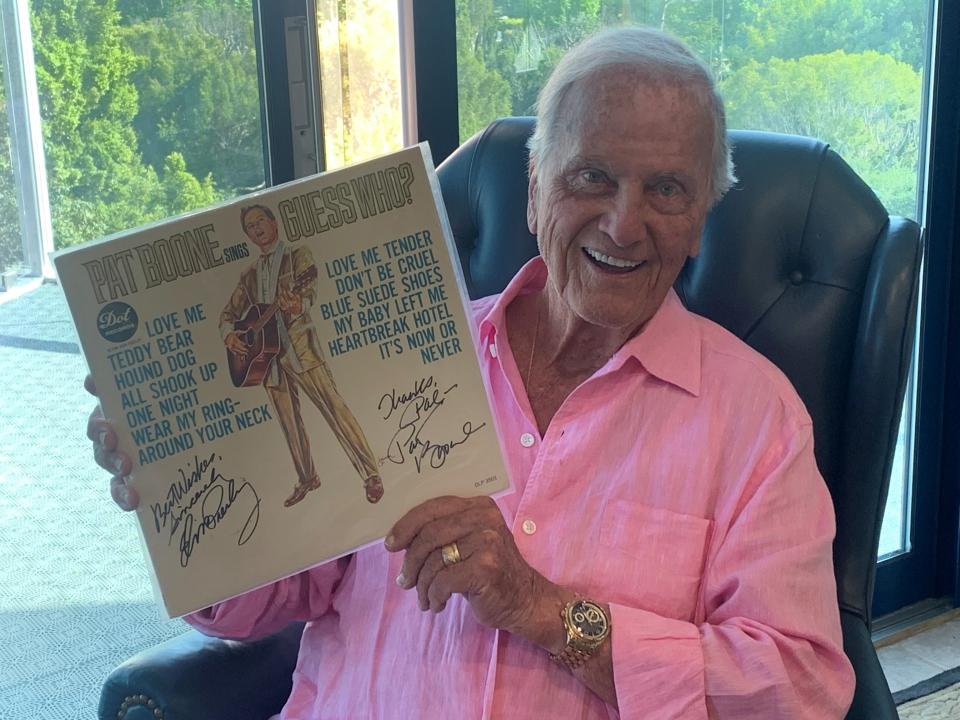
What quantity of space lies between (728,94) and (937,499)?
1.15 meters

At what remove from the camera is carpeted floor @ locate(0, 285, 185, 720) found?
6.94ft

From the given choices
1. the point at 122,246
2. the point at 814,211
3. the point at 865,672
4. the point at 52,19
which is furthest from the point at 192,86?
the point at 865,672

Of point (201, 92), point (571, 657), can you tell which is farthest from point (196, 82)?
point (571, 657)

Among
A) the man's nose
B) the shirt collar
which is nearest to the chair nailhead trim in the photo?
the shirt collar

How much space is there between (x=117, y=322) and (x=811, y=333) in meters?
0.82

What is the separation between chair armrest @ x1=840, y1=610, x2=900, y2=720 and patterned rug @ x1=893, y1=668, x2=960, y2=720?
1070 mm

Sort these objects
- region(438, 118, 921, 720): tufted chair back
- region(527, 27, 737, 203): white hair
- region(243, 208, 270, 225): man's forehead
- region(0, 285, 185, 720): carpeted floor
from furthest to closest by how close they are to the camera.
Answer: region(0, 285, 185, 720): carpeted floor
region(438, 118, 921, 720): tufted chair back
region(527, 27, 737, 203): white hair
region(243, 208, 270, 225): man's forehead

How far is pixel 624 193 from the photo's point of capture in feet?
3.83

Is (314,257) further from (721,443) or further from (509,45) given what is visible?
(509,45)

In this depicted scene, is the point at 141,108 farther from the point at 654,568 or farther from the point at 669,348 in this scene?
the point at 654,568

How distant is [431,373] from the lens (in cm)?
100

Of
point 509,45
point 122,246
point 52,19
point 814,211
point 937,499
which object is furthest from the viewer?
point 937,499
